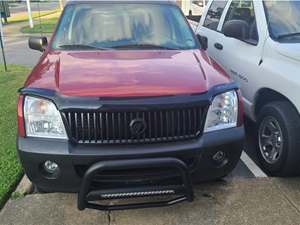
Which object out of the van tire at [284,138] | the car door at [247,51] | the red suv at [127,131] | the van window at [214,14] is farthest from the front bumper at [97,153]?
the van window at [214,14]

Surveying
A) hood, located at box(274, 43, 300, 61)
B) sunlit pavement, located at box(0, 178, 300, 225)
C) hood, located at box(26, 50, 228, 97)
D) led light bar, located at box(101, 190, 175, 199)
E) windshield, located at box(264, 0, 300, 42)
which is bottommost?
sunlit pavement, located at box(0, 178, 300, 225)

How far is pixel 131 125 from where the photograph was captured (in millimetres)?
2992

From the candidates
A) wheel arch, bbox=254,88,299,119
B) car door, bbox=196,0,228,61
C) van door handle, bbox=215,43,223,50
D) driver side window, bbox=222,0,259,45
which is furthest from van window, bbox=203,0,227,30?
wheel arch, bbox=254,88,299,119

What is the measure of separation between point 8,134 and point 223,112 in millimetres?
3121

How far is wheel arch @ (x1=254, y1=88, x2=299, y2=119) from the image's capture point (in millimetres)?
4059

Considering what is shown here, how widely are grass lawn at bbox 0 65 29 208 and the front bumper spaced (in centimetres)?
88

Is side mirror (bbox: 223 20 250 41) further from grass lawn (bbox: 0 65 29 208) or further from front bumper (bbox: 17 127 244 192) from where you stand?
grass lawn (bbox: 0 65 29 208)

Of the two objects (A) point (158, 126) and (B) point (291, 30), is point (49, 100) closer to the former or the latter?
(A) point (158, 126)

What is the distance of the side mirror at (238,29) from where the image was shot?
4551 millimetres

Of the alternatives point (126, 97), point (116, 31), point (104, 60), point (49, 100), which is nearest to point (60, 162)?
point (49, 100)

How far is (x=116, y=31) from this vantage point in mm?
4395

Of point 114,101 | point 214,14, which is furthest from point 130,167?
point 214,14

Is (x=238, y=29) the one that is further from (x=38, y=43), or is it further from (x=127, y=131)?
(x=38, y=43)

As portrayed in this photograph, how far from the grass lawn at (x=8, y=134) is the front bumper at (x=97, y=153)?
88cm
